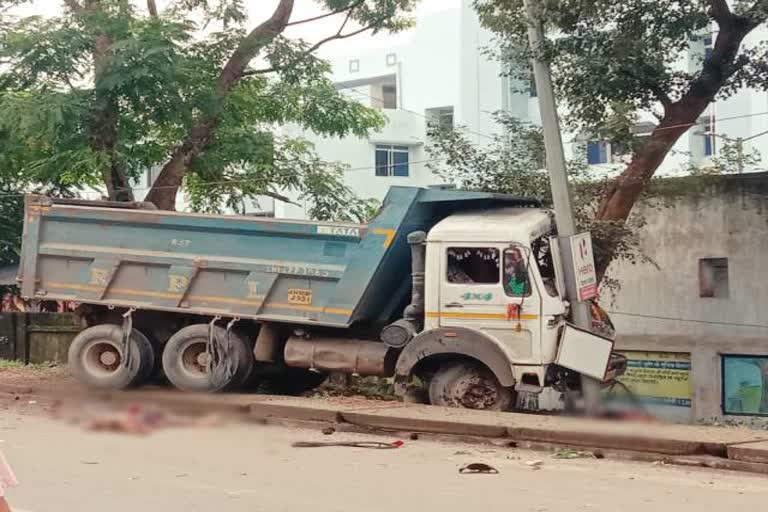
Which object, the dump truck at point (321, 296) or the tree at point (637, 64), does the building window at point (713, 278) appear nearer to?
the tree at point (637, 64)

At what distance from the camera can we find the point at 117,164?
48.9ft

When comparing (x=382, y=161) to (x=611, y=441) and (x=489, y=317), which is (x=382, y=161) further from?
(x=611, y=441)

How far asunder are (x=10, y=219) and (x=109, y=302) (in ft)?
25.3

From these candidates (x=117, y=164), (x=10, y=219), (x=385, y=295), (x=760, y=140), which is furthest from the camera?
(x=760, y=140)

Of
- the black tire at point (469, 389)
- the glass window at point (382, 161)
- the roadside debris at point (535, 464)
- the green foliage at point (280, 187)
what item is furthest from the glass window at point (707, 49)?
the glass window at point (382, 161)

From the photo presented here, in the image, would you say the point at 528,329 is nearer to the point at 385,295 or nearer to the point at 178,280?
the point at 385,295

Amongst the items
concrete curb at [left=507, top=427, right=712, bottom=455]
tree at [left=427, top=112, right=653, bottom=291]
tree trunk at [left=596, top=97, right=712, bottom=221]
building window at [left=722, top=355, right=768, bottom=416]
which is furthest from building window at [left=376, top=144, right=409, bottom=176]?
concrete curb at [left=507, top=427, right=712, bottom=455]

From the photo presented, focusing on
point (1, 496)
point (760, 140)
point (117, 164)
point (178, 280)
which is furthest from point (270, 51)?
point (760, 140)

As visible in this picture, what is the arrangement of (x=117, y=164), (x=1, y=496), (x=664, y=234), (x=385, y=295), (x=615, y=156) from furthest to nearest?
(x=664, y=234)
(x=117, y=164)
(x=615, y=156)
(x=385, y=295)
(x=1, y=496)

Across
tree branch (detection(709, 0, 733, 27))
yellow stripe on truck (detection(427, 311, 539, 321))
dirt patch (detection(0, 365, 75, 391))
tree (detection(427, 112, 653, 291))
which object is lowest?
dirt patch (detection(0, 365, 75, 391))

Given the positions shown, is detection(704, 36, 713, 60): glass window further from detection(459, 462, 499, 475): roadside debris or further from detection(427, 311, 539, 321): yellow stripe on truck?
detection(459, 462, 499, 475): roadside debris

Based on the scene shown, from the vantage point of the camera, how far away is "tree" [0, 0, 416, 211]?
13.7 m

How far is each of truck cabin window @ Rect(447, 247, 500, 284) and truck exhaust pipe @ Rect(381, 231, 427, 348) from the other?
0.34 metres

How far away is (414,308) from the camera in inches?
442
